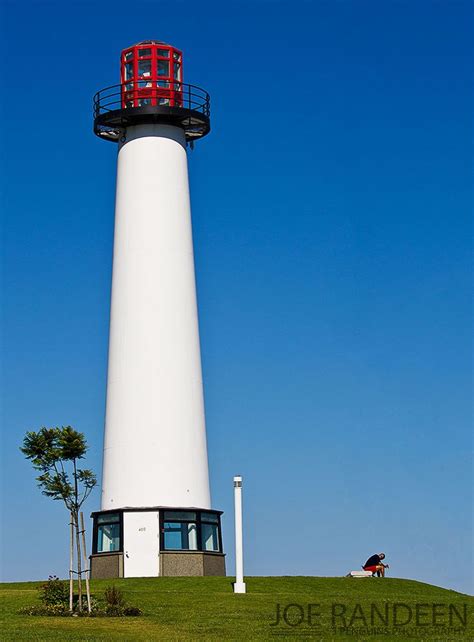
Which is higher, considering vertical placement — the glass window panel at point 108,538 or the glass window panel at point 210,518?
the glass window panel at point 210,518

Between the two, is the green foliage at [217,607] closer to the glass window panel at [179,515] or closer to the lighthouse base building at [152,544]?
the lighthouse base building at [152,544]

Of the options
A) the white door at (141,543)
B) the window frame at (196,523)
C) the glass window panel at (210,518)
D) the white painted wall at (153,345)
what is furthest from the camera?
the glass window panel at (210,518)

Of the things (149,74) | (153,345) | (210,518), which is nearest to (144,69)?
(149,74)

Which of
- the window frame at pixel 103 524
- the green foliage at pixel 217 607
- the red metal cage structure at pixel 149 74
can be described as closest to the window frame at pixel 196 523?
the window frame at pixel 103 524

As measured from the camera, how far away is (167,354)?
191ft

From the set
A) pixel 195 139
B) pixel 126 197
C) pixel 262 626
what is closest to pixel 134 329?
pixel 126 197

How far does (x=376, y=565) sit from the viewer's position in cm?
5706

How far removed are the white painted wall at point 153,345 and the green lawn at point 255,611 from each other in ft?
20.0

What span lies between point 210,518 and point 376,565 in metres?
8.04

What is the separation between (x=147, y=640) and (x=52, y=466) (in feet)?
36.3

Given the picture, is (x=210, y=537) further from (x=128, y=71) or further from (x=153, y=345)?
(x=128, y=71)

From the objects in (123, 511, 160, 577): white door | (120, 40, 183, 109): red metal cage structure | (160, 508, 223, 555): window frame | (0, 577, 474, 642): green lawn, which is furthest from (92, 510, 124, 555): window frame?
(120, 40, 183, 109): red metal cage structure

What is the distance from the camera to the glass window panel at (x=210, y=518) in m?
58.3

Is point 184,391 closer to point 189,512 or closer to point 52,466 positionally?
point 189,512
